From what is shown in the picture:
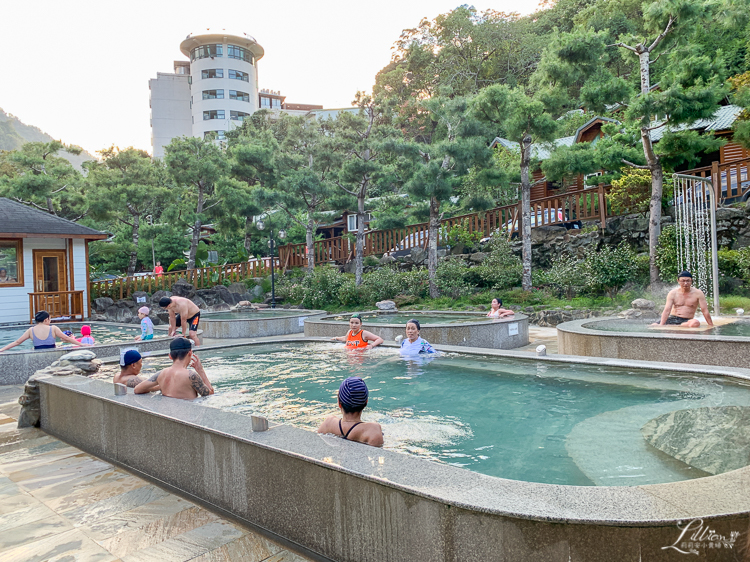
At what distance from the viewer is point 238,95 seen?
62.2m

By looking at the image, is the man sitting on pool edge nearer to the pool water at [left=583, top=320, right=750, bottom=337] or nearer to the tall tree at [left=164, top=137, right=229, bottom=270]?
the pool water at [left=583, top=320, right=750, bottom=337]

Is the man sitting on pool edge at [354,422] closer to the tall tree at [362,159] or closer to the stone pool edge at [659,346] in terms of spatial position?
the stone pool edge at [659,346]

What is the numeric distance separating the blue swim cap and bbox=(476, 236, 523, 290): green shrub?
13535 mm

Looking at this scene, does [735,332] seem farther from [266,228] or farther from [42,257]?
[42,257]

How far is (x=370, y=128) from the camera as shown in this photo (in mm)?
18719

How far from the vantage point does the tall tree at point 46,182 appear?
69.3 ft

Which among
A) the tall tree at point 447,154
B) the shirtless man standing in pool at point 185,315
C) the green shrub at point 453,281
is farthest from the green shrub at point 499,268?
the shirtless man standing in pool at point 185,315

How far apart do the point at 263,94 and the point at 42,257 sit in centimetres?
6448

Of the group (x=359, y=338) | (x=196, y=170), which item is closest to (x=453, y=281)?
(x=359, y=338)

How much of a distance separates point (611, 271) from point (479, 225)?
6.56m

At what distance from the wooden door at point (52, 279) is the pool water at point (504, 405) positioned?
38.4 feet

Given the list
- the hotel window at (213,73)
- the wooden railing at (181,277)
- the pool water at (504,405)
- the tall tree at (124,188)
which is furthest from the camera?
the hotel window at (213,73)

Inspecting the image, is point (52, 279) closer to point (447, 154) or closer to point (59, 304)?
point (59, 304)

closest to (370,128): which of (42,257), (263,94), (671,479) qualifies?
(42,257)
